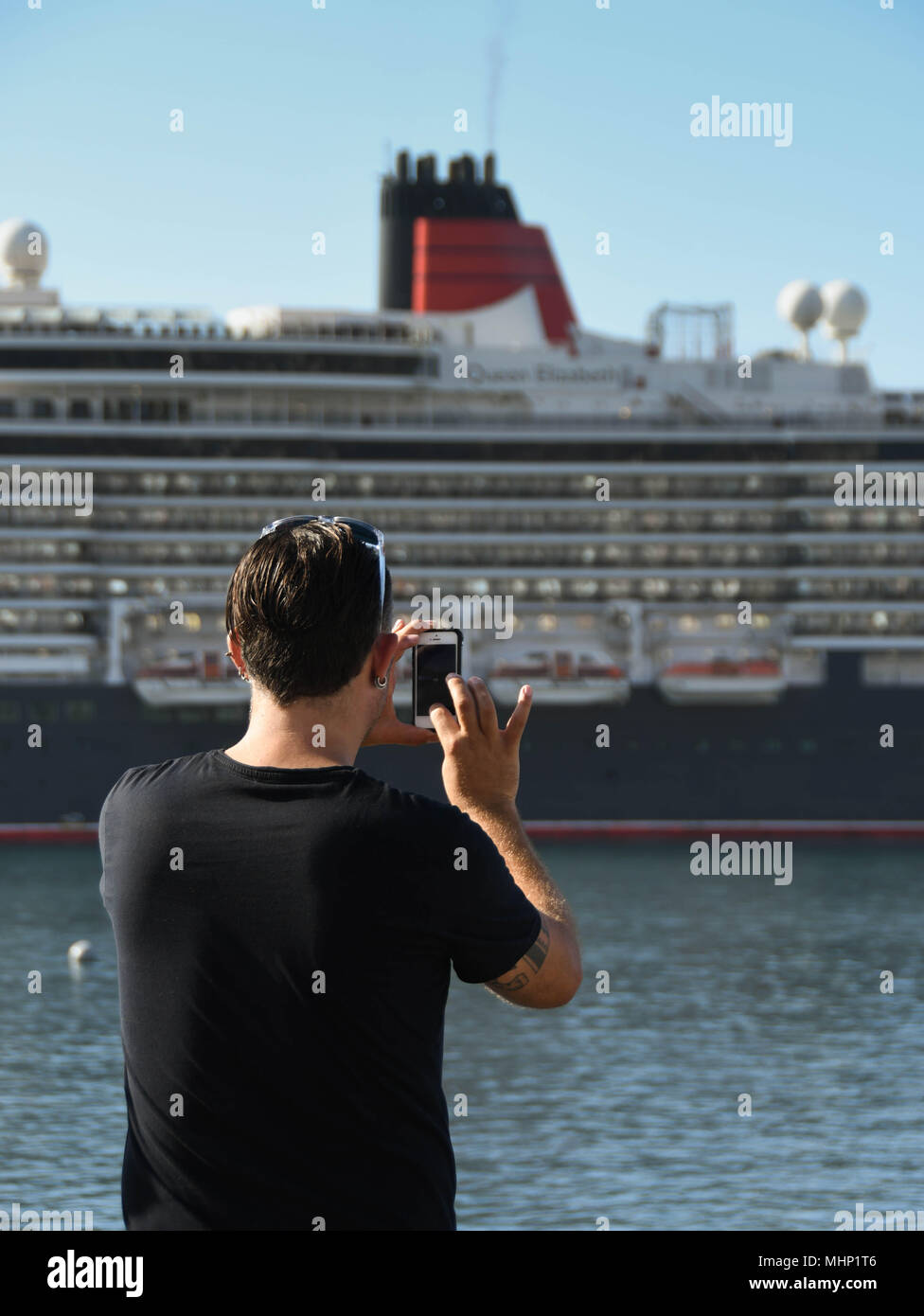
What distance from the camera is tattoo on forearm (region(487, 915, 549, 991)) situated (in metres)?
2.90

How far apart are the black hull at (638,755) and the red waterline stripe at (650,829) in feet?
0.50

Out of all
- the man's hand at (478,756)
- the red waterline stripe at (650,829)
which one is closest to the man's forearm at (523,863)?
the man's hand at (478,756)

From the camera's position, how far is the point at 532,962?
2.91 m

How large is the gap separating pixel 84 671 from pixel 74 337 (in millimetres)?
7938

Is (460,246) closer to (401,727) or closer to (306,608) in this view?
(401,727)

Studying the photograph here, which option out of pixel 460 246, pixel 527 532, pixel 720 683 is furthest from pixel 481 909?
pixel 460 246

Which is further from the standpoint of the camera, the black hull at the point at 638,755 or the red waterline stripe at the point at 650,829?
the black hull at the point at 638,755

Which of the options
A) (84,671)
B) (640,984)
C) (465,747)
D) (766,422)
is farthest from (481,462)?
(465,747)

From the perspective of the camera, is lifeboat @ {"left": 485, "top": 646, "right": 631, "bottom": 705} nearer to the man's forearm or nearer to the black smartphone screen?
the black smartphone screen

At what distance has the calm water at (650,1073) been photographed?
1591cm

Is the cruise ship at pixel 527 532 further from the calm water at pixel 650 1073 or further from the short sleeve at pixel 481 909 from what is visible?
the short sleeve at pixel 481 909

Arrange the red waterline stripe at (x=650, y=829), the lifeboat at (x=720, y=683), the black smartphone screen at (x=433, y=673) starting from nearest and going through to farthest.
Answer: the black smartphone screen at (x=433, y=673)
the red waterline stripe at (x=650, y=829)
the lifeboat at (x=720, y=683)

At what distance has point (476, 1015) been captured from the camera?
25.8 m
